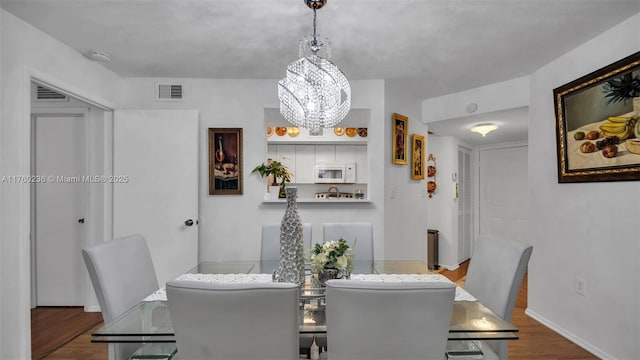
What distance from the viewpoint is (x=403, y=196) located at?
3.84 meters

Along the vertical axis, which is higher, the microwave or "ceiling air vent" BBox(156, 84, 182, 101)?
"ceiling air vent" BBox(156, 84, 182, 101)

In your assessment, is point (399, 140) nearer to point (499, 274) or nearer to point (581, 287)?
point (581, 287)

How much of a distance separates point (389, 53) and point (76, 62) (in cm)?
255

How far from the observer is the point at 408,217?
3896 millimetres

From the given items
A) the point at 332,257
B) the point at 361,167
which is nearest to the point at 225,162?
the point at 332,257

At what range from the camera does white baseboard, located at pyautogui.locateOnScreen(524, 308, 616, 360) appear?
239 cm

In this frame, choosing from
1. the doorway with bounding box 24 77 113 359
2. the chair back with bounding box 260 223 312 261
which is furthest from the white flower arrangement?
the doorway with bounding box 24 77 113 359

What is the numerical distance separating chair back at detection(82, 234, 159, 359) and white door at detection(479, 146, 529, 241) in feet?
17.1

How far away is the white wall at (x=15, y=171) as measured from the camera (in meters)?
2.06

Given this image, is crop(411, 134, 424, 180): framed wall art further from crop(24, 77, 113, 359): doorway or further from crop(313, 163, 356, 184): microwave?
crop(24, 77, 113, 359): doorway

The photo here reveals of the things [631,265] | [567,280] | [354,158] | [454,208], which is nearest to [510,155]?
[454,208]

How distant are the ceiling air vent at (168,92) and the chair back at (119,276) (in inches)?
77.3

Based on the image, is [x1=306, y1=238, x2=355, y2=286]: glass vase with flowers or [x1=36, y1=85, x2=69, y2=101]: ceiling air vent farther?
[x1=36, y1=85, x2=69, y2=101]: ceiling air vent

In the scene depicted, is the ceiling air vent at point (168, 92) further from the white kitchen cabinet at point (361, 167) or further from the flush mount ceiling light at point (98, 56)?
the white kitchen cabinet at point (361, 167)
